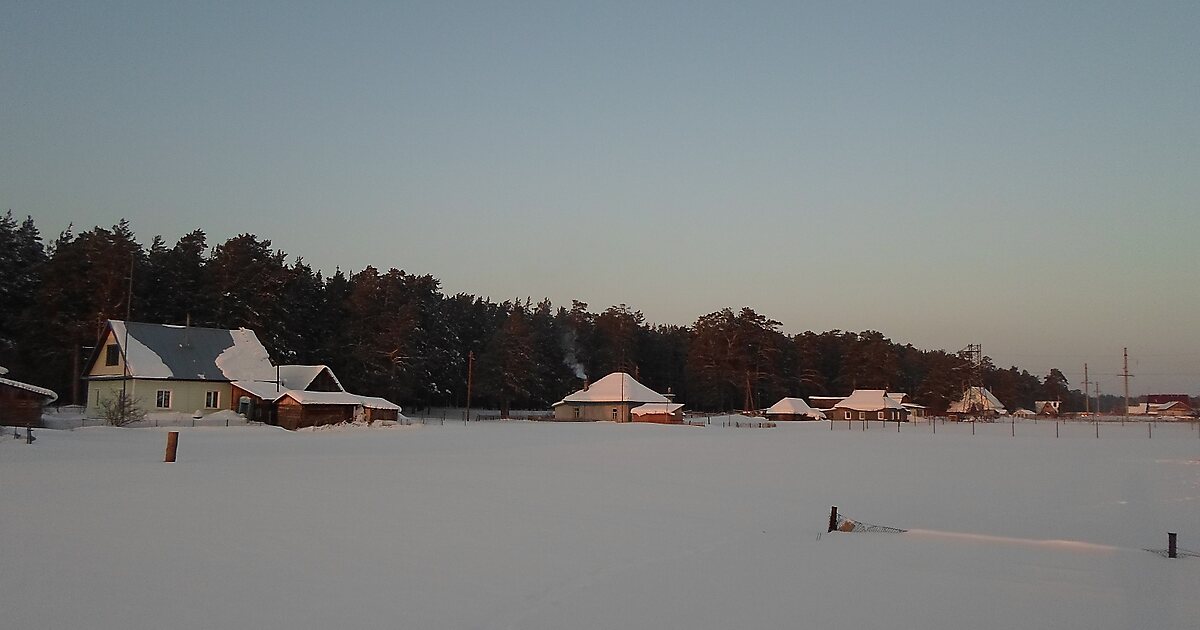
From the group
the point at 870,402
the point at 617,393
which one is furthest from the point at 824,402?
the point at 617,393

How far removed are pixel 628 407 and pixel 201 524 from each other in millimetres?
66643

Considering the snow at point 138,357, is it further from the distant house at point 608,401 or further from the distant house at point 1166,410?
the distant house at point 1166,410

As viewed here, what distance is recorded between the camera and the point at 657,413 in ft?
251

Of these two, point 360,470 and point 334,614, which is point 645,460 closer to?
point 360,470

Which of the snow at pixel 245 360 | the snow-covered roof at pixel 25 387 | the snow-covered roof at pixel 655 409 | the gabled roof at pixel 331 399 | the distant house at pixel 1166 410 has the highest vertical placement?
the snow at pixel 245 360

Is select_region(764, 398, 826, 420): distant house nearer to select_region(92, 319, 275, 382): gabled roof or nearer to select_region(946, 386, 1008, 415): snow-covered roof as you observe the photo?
select_region(946, 386, 1008, 415): snow-covered roof

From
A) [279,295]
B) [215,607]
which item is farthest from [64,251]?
[215,607]

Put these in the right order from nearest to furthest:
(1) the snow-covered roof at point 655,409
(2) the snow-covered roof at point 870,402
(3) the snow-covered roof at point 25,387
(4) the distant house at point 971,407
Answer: (3) the snow-covered roof at point 25,387, (1) the snow-covered roof at point 655,409, (2) the snow-covered roof at point 870,402, (4) the distant house at point 971,407

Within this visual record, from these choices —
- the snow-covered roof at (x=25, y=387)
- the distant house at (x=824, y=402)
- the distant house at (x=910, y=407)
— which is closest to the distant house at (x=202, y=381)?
the snow-covered roof at (x=25, y=387)

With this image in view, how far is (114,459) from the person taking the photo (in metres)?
22.9

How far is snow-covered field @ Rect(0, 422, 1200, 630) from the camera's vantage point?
27.7 feet

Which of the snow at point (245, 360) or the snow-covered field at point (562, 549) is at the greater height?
the snow at point (245, 360)

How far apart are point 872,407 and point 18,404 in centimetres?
7926

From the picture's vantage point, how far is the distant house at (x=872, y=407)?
9419 cm
